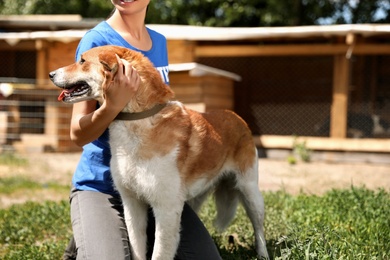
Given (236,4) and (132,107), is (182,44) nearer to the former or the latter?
(236,4)

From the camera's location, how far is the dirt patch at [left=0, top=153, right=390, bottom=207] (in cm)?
674

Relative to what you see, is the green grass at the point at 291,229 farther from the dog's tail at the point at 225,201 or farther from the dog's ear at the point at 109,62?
the dog's ear at the point at 109,62

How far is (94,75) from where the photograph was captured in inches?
103

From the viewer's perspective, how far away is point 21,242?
14.0 feet

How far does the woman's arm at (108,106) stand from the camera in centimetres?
257

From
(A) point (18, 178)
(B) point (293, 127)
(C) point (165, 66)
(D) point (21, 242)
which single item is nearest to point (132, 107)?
(C) point (165, 66)

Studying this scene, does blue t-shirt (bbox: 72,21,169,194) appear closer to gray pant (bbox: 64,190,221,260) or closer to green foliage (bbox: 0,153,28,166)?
gray pant (bbox: 64,190,221,260)

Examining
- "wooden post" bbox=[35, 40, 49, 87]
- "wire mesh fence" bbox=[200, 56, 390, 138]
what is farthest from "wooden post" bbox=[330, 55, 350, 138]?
"wooden post" bbox=[35, 40, 49, 87]

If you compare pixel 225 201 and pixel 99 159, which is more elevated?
pixel 99 159

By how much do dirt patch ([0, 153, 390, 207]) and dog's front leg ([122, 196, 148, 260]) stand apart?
3424mm

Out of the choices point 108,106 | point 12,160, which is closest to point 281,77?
point 12,160

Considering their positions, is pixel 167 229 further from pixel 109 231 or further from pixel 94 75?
pixel 94 75

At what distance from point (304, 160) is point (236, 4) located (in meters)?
9.25

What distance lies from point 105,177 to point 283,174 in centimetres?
579
